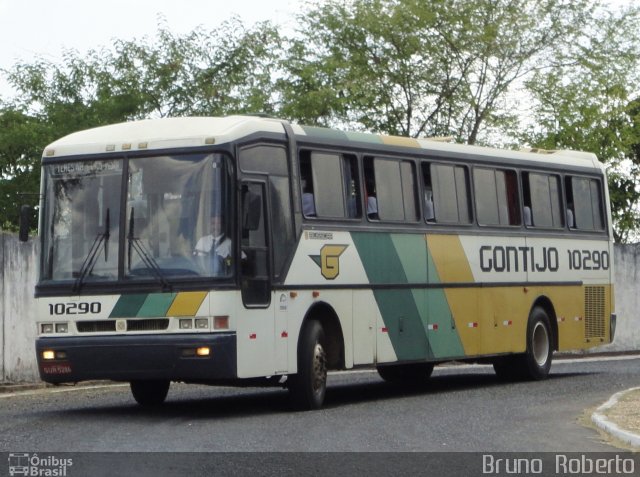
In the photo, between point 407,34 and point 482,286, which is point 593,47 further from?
point 482,286

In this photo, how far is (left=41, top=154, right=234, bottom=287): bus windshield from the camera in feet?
53.7

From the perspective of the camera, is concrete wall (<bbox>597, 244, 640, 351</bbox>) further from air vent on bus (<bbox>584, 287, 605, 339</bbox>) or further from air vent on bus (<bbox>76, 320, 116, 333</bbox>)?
air vent on bus (<bbox>76, 320, 116, 333</bbox>)

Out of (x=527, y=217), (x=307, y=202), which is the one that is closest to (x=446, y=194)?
(x=527, y=217)

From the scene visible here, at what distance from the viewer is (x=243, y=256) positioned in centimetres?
1648

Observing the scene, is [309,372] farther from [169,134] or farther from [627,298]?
[627,298]

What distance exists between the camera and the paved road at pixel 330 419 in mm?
13453

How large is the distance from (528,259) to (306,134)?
6220mm

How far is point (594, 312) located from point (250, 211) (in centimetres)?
1026

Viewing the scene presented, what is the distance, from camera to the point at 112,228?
1673cm

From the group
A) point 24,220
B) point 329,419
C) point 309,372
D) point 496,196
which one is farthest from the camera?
point 496,196

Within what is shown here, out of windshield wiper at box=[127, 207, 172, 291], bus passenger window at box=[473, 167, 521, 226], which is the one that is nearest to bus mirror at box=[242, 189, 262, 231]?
windshield wiper at box=[127, 207, 172, 291]

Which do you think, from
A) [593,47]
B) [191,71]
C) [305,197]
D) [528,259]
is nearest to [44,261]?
[305,197]

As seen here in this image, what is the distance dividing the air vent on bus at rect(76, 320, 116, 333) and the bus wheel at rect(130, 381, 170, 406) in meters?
1.71

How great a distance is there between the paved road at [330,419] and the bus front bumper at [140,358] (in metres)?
0.46
